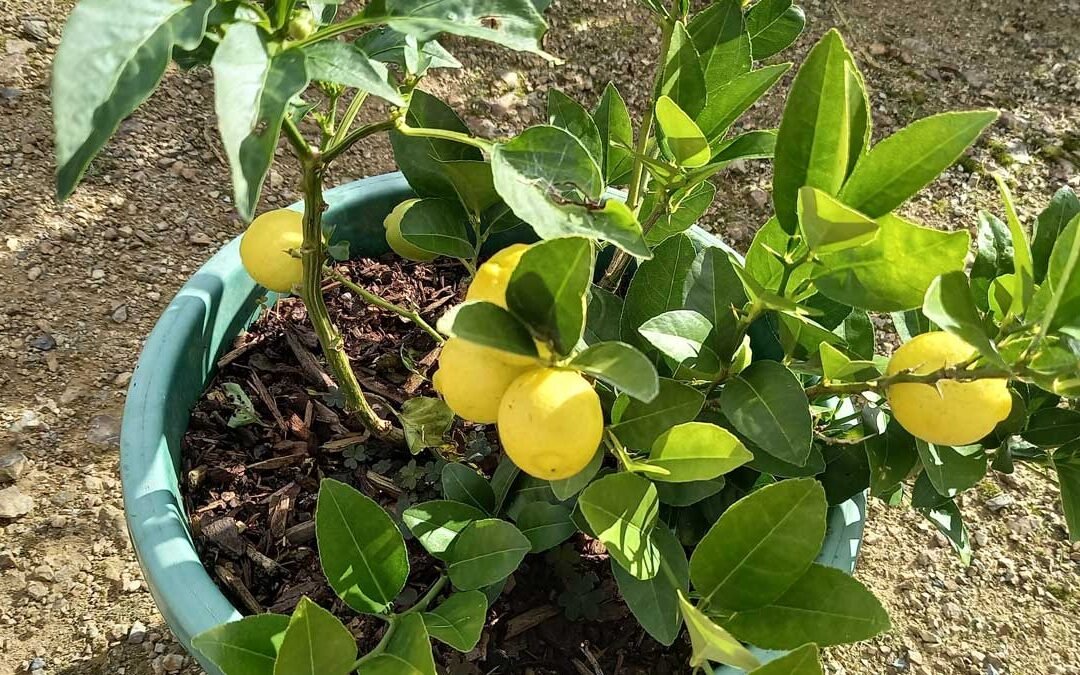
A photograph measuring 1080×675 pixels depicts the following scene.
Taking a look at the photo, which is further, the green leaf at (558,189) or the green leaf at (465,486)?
the green leaf at (465,486)

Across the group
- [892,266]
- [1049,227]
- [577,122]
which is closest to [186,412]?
[577,122]

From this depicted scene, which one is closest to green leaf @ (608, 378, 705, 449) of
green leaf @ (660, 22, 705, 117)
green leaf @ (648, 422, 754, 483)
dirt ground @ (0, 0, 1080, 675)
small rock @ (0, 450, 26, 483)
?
green leaf @ (648, 422, 754, 483)

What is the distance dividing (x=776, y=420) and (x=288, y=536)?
0.54m

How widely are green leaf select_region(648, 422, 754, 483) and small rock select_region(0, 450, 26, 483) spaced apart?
1082 millimetres

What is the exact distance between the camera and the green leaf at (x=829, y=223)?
0.47 m

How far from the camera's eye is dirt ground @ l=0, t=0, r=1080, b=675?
1.22m

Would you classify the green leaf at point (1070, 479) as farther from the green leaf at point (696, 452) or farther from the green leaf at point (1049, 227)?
the green leaf at point (696, 452)

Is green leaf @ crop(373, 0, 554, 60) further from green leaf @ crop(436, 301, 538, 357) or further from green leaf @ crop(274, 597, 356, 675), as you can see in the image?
green leaf @ crop(274, 597, 356, 675)

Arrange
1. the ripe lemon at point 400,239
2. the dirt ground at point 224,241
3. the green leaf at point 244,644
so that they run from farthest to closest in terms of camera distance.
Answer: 1. the dirt ground at point 224,241
2. the ripe lemon at point 400,239
3. the green leaf at point 244,644

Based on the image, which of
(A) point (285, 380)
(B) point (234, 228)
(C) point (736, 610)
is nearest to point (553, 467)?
(C) point (736, 610)

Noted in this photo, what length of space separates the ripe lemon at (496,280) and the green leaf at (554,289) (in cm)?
2

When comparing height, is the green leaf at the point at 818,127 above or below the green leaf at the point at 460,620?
Result: above

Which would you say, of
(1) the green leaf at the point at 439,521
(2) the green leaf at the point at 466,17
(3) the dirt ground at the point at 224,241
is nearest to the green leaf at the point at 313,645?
(1) the green leaf at the point at 439,521

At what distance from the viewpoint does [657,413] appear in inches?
24.8
